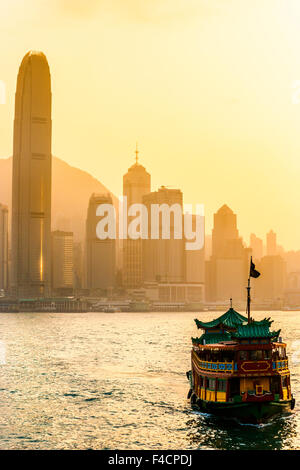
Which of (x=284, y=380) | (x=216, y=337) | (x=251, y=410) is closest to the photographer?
(x=251, y=410)

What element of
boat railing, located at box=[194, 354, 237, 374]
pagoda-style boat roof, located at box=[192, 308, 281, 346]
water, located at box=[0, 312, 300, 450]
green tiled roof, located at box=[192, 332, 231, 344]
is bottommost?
water, located at box=[0, 312, 300, 450]

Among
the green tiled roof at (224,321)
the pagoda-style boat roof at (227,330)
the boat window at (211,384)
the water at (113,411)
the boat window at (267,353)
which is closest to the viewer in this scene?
the water at (113,411)

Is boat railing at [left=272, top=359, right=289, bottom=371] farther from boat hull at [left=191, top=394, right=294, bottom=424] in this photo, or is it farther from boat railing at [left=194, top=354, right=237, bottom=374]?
boat railing at [left=194, top=354, right=237, bottom=374]

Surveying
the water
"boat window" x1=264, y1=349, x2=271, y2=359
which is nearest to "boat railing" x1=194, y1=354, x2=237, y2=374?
"boat window" x1=264, y1=349, x2=271, y2=359

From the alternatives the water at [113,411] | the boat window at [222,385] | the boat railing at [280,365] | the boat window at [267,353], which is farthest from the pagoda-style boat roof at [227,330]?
the water at [113,411]

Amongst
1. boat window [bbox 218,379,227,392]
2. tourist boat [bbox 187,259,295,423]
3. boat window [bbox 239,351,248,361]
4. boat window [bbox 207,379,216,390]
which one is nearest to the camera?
tourist boat [bbox 187,259,295,423]

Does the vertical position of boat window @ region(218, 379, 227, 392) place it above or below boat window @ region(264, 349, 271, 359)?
below

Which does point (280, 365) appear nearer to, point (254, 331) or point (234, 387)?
point (254, 331)

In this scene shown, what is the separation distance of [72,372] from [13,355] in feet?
103

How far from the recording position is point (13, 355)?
404 feet

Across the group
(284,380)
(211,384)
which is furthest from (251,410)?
(284,380)

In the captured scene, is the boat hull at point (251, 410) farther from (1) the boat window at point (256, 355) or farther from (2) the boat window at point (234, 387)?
(1) the boat window at point (256, 355)
